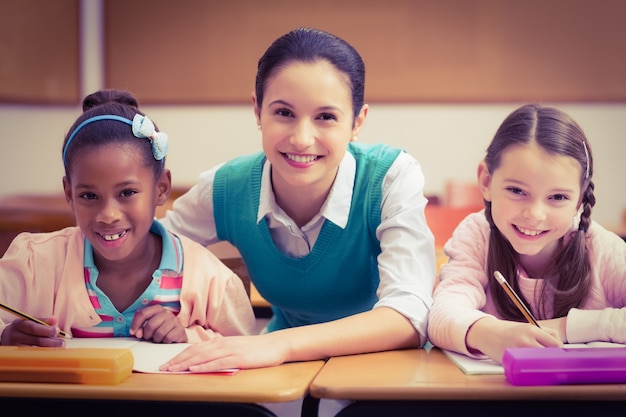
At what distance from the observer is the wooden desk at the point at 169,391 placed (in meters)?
0.96

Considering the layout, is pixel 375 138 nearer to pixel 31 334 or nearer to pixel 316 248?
pixel 316 248

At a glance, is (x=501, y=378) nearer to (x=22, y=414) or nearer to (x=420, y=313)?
(x=420, y=313)

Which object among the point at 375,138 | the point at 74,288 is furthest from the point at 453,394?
the point at 375,138

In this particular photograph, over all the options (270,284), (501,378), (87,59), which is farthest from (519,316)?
(87,59)

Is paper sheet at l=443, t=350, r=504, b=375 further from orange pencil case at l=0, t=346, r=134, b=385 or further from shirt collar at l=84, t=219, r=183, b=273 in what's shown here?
shirt collar at l=84, t=219, r=183, b=273

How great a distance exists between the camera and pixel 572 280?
137cm

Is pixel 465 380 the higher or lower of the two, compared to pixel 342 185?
lower

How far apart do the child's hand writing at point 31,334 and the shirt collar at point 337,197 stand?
1.77ft

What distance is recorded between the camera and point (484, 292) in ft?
4.69

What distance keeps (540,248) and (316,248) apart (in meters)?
0.49

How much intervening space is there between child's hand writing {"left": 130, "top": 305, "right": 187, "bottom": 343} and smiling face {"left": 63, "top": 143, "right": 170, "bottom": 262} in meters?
0.13

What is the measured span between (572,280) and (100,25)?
→ 4295 mm

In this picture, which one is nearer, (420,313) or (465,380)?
(465,380)

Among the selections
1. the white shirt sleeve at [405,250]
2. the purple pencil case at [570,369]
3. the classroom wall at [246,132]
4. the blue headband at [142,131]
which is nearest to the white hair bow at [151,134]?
the blue headband at [142,131]
